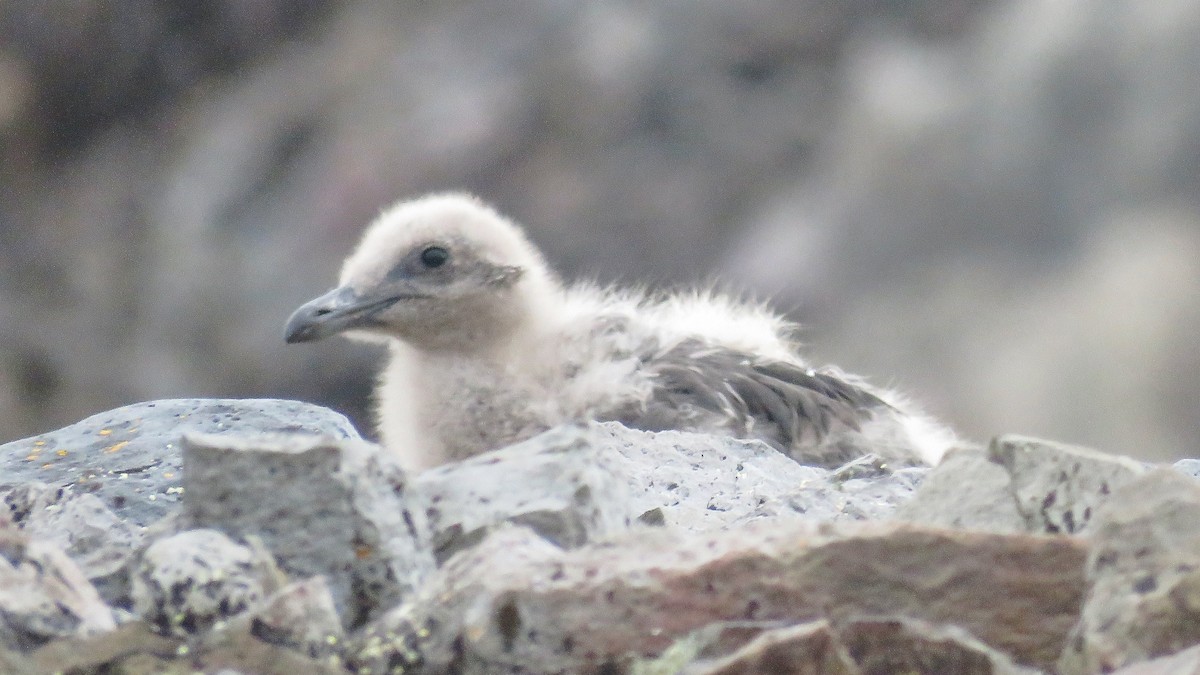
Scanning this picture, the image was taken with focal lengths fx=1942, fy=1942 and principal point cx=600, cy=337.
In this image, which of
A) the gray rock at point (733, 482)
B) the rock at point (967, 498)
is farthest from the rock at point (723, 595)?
the gray rock at point (733, 482)

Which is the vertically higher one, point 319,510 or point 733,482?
point 733,482

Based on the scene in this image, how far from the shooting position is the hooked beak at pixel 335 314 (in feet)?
13.3

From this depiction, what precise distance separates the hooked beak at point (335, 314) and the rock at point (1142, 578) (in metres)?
2.39

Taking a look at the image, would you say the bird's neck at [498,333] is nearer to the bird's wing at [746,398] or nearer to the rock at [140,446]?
the bird's wing at [746,398]

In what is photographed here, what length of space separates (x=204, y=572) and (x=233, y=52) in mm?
9347

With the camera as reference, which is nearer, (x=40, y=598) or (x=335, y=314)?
(x=40, y=598)

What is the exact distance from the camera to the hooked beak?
13.3 ft

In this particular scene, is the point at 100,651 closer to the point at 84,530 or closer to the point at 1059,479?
the point at 84,530

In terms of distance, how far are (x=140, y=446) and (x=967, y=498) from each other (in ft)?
4.76

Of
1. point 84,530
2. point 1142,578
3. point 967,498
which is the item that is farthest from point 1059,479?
point 84,530

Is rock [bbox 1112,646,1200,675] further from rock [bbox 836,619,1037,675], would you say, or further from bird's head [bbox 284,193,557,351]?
bird's head [bbox 284,193,557,351]

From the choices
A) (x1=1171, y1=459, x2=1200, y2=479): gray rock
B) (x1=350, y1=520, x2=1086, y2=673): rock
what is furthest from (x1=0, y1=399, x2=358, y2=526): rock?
(x1=1171, y1=459, x2=1200, y2=479): gray rock

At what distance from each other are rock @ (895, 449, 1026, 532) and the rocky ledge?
3.1 inches

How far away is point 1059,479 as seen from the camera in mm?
2242
